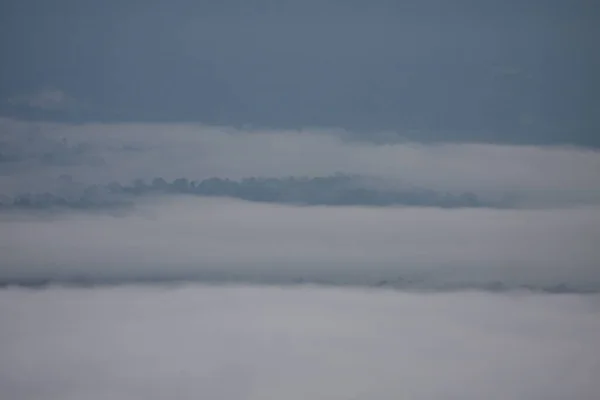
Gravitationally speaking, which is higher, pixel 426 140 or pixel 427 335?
pixel 426 140

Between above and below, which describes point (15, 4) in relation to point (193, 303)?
above

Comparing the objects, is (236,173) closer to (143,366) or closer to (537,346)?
(143,366)

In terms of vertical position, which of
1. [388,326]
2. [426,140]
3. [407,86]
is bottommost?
[388,326]

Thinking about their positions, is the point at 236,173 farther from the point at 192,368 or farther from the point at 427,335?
the point at 427,335

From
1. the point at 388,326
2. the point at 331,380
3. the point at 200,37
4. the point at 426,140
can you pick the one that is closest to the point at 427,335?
the point at 388,326

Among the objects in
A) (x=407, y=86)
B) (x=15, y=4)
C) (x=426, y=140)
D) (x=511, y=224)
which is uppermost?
(x=15, y=4)

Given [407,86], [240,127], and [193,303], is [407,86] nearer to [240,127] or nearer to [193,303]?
[240,127]

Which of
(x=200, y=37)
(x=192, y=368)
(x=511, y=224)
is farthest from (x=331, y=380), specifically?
(x=200, y=37)

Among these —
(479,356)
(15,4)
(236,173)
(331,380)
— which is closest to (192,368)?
(331,380)
